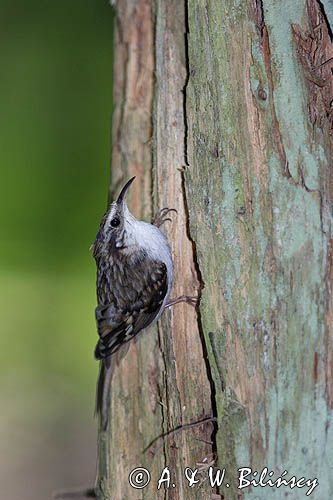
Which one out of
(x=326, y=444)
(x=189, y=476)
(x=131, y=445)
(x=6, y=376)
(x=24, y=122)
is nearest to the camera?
(x=326, y=444)

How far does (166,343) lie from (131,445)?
459 millimetres

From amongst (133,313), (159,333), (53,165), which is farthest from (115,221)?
(53,165)

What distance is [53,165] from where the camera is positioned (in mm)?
3682

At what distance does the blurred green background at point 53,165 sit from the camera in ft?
11.9

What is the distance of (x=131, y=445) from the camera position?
2424 millimetres

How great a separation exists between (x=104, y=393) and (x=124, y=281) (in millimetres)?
457

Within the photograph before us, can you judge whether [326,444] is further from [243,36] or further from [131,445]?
[243,36]

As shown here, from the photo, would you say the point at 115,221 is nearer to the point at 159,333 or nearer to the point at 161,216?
the point at 161,216

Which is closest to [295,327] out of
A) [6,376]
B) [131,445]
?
[131,445]

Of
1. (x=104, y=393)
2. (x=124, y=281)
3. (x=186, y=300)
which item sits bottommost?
(x=104, y=393)

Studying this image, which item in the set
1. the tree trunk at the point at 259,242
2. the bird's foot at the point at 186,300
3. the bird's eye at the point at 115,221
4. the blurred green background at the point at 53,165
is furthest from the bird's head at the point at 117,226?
the blurred green background at the point at 53,165

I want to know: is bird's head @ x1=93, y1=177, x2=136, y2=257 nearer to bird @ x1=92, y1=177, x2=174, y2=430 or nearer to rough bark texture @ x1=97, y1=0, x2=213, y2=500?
bird @ x1=92, y1=177, x2=174, y2=430

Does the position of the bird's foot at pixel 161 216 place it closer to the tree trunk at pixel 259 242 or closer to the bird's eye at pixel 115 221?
the bird's eye at pixel 115 221

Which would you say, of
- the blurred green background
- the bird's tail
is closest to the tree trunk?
the bird's tail
